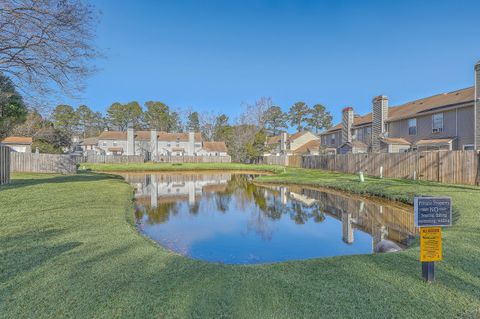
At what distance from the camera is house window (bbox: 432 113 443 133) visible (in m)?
20.8

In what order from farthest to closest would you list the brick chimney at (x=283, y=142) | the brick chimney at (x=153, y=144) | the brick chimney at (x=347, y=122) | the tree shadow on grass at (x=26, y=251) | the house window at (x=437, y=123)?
the brick chimney at (x=153, y=144) < the brick chimney at (x=283, y=142) < the brick chimney at (x=347, y=122) < the house window at (x=437, y=123) < the tree shadow on grass at (x=26, y=251)

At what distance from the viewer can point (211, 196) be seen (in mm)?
15258

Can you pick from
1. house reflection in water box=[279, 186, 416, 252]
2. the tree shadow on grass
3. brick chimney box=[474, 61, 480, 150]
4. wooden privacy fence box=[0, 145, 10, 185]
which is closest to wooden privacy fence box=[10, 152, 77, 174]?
wooden privacy fence box=[0, 145, 10, 185]

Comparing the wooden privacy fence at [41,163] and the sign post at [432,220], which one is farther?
the wooden privacy fence at [41,163]

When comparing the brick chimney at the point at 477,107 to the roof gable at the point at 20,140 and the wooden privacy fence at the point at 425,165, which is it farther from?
the roof gable at the point at 20,140

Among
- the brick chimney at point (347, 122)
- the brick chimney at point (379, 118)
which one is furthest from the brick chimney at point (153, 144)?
the brick chimney at point (379, 118)

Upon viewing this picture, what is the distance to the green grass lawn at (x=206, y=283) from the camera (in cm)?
287

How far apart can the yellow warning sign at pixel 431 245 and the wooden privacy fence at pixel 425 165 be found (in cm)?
1448

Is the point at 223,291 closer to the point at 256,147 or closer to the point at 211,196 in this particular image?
the point at 211,196

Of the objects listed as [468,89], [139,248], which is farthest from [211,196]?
[468,89]

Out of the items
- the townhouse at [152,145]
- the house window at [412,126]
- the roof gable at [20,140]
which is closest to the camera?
the house window at [412,126]

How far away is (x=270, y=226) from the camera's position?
8.71 m

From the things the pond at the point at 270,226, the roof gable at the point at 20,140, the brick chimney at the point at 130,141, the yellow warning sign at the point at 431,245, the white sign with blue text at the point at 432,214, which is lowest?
the pond at the point at 270,226

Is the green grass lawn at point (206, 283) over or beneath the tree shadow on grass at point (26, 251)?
beneath
